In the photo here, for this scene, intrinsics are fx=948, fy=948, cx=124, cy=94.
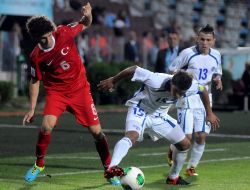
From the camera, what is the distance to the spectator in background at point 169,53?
19.9 meters

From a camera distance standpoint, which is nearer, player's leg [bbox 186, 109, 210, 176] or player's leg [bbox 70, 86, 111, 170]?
player's leg [bbox 70, 86, 111, 170]

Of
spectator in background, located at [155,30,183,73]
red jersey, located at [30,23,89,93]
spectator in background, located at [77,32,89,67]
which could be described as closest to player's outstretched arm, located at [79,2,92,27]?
red jersey, located at [30,23,89,93]

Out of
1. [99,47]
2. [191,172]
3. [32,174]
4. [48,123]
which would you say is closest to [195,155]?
[191,172]

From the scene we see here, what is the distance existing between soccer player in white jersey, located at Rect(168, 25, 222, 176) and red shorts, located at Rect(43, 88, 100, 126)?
1938 millimetres

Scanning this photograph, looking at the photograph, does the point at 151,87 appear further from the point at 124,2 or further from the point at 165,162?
the point at 124,2

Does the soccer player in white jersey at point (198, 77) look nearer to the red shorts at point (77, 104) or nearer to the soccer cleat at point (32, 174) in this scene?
the red shorts at point (77, 104)

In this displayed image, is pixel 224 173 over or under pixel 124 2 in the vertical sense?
over

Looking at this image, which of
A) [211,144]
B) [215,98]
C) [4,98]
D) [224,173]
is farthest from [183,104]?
[215,98]

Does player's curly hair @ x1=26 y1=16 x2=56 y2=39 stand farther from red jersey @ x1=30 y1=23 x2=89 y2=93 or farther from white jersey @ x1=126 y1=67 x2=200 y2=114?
white jersey @ x1=126 y1=67 x2=200 y2=114

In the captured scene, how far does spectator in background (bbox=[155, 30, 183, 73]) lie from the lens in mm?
19906

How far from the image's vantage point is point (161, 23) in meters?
42.4

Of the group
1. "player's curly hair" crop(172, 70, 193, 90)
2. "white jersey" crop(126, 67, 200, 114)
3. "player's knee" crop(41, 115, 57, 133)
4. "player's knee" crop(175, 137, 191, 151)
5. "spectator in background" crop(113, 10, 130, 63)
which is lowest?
"spectator in background" crop(113, 10, 130, 63)

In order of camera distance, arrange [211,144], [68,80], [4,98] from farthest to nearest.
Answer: [4,98] < [211,144] < [68,80]

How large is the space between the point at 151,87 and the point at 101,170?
2.77 m
